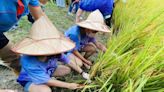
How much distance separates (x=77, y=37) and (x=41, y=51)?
0.78 m

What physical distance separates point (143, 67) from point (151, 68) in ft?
0.17

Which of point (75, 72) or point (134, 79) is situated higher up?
point (134, 79)

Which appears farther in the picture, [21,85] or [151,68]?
[21,85]

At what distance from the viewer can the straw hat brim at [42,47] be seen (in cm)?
240

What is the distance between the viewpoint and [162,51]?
2.43 meters

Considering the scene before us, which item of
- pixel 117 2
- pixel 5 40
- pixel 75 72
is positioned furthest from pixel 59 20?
pixel 5 40

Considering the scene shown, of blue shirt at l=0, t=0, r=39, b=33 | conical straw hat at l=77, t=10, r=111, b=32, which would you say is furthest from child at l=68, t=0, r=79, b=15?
blue shirt at l=0, t=0, r=39, b=33

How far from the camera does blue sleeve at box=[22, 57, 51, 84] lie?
2.48 m

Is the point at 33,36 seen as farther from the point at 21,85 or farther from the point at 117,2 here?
the point at 117,2

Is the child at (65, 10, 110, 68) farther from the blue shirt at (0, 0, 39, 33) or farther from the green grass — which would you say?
the blue shirt at (0, 0, 39, 33)

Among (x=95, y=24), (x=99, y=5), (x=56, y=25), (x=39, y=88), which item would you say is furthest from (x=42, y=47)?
(x=56, y=25)

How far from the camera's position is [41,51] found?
7.88ft

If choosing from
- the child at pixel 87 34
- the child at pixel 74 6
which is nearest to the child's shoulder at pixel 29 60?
the child at pixel 87 34

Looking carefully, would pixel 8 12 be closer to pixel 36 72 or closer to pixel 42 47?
pixel 42 47
